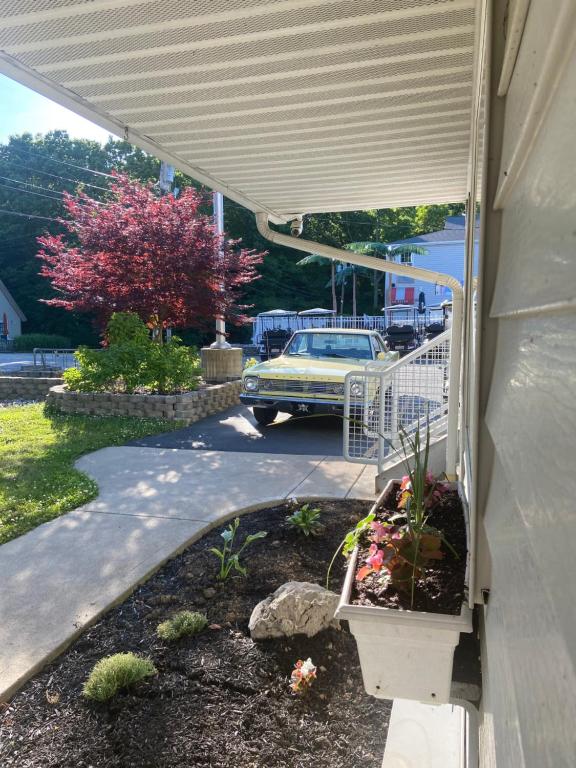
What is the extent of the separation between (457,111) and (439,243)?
30.5m

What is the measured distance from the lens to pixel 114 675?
2.51 m

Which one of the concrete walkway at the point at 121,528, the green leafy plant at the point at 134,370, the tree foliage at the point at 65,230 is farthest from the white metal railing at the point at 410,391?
the tree foliage at the point at 65,230

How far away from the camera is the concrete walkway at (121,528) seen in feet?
10.1

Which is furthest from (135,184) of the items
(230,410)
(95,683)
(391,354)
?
(95,683)

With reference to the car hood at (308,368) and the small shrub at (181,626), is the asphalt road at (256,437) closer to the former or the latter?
the car hood at (308,368)

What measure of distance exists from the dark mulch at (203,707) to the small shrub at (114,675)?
0.14 ft

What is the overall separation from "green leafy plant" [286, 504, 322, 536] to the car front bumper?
368 cm

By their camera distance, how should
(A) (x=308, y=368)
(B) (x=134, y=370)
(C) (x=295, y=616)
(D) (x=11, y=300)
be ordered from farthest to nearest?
(D) (x=11, y=300)
(B) (x=134, y=370)
(A) (x=308, y=368)
(C) (x=295, y=616)

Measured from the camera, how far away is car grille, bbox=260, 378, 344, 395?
7.77 meters

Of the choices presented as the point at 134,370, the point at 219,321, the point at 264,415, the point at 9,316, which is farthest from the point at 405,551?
the point at 9,316

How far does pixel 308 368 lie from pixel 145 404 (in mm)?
2995

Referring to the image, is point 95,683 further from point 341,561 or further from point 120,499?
point 120,499

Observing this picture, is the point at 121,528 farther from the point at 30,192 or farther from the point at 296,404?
the point at 30,192

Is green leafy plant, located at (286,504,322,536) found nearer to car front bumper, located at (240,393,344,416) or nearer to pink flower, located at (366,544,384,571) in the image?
pink flower, located at (366,544,384,571)
